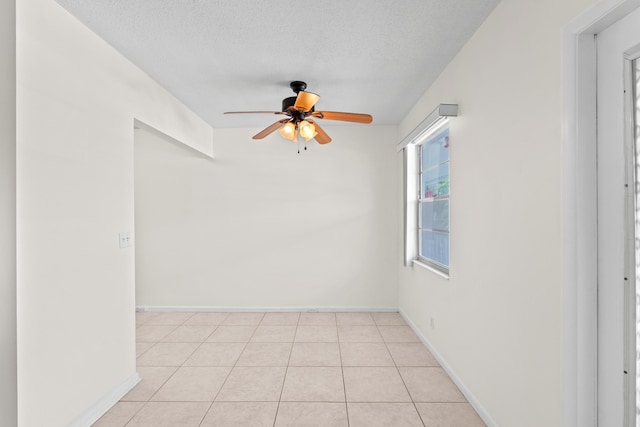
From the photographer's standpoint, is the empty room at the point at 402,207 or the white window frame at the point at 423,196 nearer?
the empty room at the point at 402,207

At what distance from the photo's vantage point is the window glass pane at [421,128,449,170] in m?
3.05

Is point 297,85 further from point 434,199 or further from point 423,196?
point 423,196

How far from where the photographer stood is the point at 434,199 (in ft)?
10.7

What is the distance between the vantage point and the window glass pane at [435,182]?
9.97ft

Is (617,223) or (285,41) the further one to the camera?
(285,41)

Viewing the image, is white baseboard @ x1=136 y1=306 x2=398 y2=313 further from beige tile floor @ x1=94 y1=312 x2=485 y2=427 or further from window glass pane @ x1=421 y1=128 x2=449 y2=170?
window glass pane @ x1=421 y1=128 x2=449 y2=170

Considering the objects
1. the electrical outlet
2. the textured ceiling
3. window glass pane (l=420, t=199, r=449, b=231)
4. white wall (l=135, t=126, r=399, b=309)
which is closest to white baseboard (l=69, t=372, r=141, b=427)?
the electrical outlet

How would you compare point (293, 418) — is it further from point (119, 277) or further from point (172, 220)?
point (172, 220)

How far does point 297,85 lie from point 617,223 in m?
2.34

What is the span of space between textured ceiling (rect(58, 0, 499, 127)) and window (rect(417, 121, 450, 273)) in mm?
564

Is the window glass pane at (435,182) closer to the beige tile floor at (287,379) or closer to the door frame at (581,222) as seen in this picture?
the beige tile floor at (287,379)

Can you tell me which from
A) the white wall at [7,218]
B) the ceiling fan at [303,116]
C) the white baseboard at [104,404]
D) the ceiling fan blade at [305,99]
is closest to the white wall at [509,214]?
the ceiling fan at [303,116]

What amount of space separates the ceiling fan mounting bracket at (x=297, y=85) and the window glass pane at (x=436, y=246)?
1790 millimetres

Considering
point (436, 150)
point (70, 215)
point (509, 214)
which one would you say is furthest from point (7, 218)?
point (436, 150)
